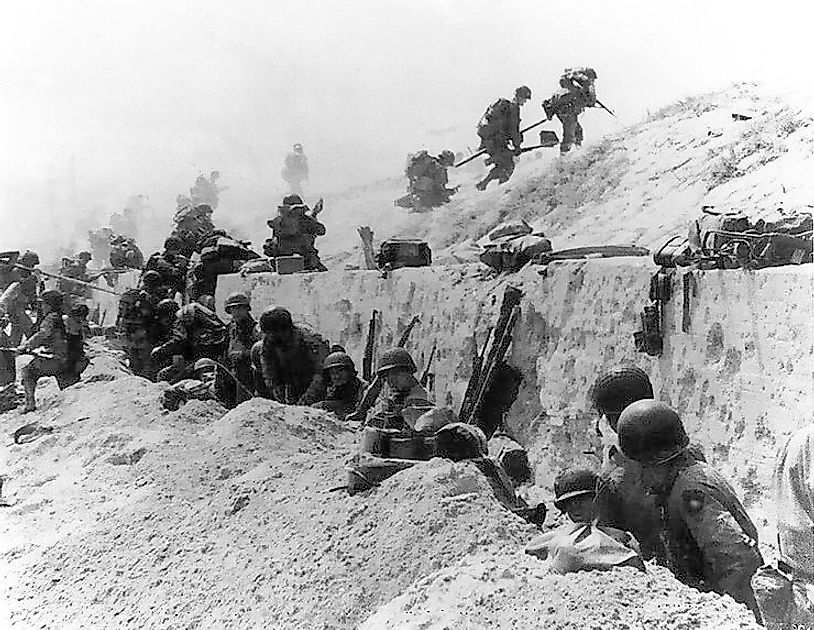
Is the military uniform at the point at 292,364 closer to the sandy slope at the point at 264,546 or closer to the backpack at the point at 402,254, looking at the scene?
the sandy slope at the point at 264,546

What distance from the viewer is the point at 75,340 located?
8.51 metres

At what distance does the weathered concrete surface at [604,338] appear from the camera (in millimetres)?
4008

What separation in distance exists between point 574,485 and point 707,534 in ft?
2.50

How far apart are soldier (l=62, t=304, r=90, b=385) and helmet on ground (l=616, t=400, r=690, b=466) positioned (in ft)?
22.8

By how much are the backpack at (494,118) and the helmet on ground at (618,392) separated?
10.8m

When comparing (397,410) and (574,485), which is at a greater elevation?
(397,410)

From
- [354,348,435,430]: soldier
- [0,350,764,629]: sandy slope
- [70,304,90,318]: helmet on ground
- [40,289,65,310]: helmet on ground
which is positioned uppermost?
[40,289,65,310]: helmet on ground

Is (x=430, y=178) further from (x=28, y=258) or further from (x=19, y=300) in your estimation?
(x=19, y=300)

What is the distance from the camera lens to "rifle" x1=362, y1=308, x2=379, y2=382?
795cm

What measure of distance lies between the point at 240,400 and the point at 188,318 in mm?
1484

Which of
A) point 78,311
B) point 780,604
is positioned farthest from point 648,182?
point 780,604

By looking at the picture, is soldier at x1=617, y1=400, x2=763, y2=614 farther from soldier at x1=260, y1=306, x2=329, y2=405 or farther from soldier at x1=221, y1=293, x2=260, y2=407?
soldier at x1=221, y1=293, x2=260, y2=407

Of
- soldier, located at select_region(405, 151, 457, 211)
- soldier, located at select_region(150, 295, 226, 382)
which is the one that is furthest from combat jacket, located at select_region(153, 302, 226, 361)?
soldier, located at select_region(405, 151, 457, 211)

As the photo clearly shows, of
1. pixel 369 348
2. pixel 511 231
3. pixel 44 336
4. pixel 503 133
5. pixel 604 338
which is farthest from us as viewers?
pixel 503 133
